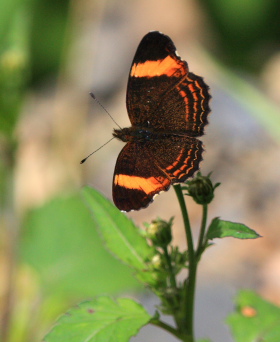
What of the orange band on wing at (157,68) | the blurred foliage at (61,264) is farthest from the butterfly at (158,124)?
the blurred foliage at (61,264)

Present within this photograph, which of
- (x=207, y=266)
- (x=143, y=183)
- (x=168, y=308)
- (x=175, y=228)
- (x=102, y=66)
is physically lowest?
(x=207, y=266)

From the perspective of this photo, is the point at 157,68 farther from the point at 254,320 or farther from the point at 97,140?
the point at 97,140

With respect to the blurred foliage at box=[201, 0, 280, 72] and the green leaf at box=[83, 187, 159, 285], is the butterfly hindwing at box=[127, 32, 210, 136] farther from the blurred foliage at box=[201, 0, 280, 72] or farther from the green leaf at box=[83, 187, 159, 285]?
the blurred foliage at box=[201, 0, 280, 72]

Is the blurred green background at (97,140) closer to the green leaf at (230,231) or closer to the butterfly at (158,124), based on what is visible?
the butterfly at (158,124)

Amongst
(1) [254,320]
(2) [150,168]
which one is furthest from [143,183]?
(1) [254,320]

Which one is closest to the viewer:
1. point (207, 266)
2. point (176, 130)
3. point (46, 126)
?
point (176, 130)

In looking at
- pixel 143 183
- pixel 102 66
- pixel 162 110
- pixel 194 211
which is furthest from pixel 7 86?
pixel 102 66

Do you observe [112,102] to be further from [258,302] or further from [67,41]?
[258,302]
